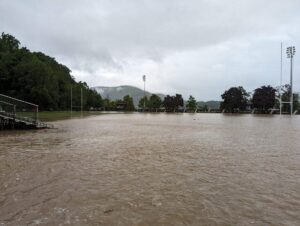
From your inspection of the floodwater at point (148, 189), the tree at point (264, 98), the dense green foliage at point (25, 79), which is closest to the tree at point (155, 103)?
the tree at point (264, 98)

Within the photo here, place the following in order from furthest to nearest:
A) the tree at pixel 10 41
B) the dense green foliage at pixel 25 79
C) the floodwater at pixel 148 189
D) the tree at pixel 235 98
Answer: the tree at pixel 235 98, the tree at pixel 10 41, the dense green foliage at pixel 25 79, the floodwater at pixel 148 189

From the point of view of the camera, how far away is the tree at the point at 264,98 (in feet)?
347

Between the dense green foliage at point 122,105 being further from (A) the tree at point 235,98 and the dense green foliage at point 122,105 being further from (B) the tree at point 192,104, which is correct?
(A) the tree at point 235,98

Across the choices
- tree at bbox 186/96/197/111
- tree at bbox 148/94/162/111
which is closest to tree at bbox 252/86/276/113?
tree at bbox 186/96/197/111

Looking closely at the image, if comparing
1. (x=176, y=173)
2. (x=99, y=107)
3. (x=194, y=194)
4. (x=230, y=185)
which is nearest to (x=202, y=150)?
(x=176, y=173)

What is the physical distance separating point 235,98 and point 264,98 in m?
10.6

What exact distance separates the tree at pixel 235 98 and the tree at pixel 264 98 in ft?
17.6

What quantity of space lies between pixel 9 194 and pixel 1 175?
7.13ft

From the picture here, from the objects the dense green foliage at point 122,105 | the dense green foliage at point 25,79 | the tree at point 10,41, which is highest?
the tree at point 10,41

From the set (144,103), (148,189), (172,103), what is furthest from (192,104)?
(148,189)

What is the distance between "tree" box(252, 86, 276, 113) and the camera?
10581 cm

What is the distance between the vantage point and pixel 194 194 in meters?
7.68

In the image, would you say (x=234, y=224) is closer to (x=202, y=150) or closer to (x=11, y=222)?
(x=11, y=222)

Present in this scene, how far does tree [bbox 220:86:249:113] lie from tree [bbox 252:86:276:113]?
5378 millimetres
